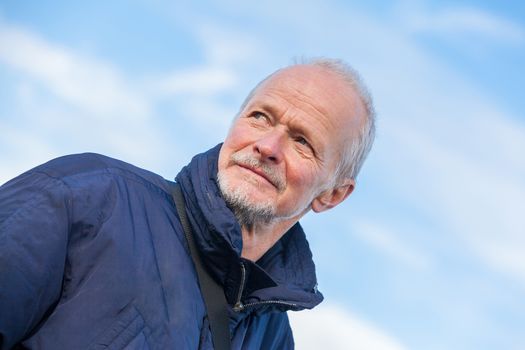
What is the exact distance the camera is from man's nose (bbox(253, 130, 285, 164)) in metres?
4.61

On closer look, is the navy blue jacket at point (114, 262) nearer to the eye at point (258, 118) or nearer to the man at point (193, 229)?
the man at point (193, 229)

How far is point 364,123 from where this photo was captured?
18.3 feet

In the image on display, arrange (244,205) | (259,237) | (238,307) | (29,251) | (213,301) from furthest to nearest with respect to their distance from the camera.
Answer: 1. (259,237)
2. (244,205)
3. (238,307)
4. (213,301)
5. (29,251)

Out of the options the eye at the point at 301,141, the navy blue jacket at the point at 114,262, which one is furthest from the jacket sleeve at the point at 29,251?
the eye at the point at 301,141

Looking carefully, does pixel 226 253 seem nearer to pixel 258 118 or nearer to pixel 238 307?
pixel 238 307

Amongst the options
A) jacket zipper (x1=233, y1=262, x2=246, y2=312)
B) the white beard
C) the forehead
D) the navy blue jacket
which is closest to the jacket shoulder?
the navy blue jacket

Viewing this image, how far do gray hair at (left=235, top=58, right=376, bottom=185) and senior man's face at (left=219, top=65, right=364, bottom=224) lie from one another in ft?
0.25

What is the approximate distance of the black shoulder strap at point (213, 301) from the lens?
4.02 meters

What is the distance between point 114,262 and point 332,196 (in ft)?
8.28

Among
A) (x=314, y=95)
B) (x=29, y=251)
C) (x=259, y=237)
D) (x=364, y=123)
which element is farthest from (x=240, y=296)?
(x=364, y=123)

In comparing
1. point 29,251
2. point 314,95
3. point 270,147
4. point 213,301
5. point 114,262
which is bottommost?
point 29,251

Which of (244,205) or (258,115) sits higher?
(258,115)

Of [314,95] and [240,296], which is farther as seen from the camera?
[314,95]

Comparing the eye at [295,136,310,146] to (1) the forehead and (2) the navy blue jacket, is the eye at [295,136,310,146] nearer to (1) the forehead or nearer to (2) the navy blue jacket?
(1) the forehead
